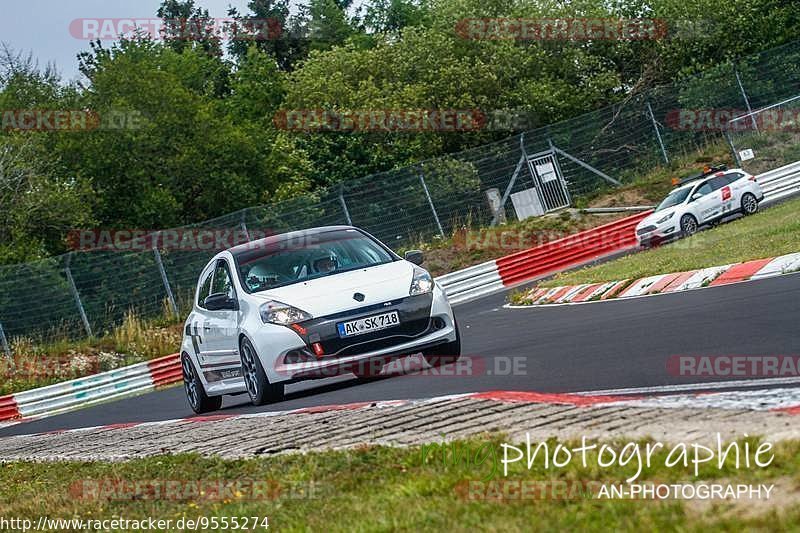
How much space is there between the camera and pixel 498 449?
5684 millimetres

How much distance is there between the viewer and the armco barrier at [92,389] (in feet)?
84.6

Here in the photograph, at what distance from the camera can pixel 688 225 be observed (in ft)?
94.8

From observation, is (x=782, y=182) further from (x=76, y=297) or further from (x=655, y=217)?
(x=76, y=297)

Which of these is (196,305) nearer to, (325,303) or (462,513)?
(325,303)

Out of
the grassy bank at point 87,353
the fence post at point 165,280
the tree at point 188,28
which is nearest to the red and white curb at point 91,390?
the grassy bank at point 87,353

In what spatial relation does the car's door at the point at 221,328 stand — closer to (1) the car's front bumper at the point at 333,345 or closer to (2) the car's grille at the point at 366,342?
(1) the car's front bumper at the point at 333,345

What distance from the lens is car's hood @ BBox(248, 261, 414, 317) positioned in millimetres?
10984

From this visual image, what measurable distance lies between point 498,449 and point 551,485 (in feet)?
2.96

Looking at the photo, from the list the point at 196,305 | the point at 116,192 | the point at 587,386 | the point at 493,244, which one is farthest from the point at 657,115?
the point at 587,386

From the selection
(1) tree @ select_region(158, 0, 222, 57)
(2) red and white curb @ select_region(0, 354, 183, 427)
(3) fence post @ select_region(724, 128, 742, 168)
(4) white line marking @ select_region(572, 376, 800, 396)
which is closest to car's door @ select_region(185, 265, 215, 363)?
(4) white line marking @ select_region(572, 376, 800, 396)

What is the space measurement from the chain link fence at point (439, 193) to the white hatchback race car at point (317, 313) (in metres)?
17.8

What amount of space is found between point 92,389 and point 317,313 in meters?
16.6

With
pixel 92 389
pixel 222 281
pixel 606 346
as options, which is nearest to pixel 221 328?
pixel 222 281

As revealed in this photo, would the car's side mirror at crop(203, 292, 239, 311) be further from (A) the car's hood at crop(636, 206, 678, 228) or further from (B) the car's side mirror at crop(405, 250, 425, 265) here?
(A) the car's hood at crop(636, 206, 678, 228)
